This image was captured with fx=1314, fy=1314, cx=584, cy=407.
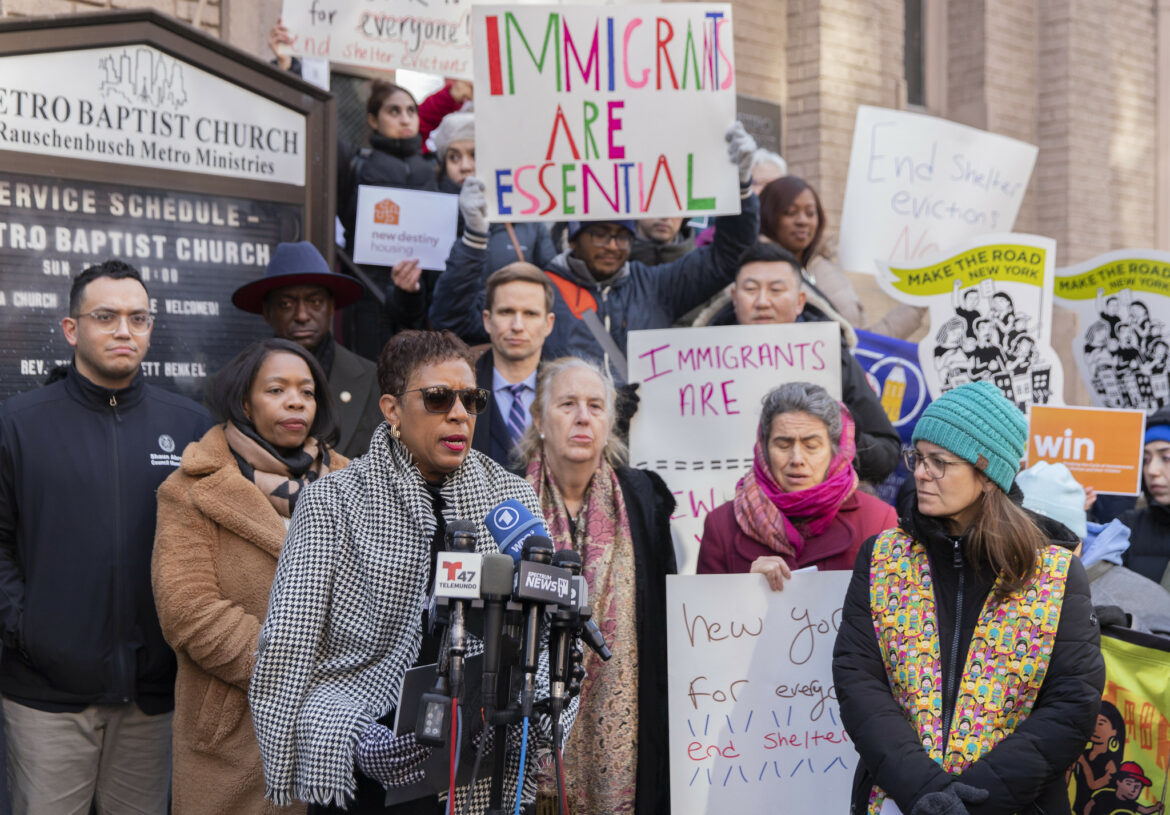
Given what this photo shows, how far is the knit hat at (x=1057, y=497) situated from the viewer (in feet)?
14.0

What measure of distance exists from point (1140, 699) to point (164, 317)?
3.75 m

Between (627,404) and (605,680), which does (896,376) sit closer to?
(627,404)

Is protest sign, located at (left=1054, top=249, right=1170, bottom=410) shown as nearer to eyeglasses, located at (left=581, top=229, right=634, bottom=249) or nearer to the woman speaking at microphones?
eyeglasses, located at (left=581, top=229, right=634, bottom=249)

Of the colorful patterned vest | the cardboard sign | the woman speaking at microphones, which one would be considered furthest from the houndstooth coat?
the cardboard sign

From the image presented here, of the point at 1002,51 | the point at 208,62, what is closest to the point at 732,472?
the point at 208,62

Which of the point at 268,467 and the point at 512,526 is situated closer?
the point at 512,526

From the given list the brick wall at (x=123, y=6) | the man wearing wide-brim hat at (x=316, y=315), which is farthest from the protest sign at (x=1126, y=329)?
the brick wall at (x=123, y=6)

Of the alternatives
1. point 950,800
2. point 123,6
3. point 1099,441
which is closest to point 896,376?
point 1099,441

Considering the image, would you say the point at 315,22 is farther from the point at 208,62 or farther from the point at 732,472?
the point at 732,472

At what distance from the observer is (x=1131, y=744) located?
3.68m

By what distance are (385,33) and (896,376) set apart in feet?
10.1

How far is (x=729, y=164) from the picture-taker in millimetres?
5488

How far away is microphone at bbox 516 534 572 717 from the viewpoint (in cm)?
247

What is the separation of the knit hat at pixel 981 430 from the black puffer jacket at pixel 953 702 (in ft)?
0.64
